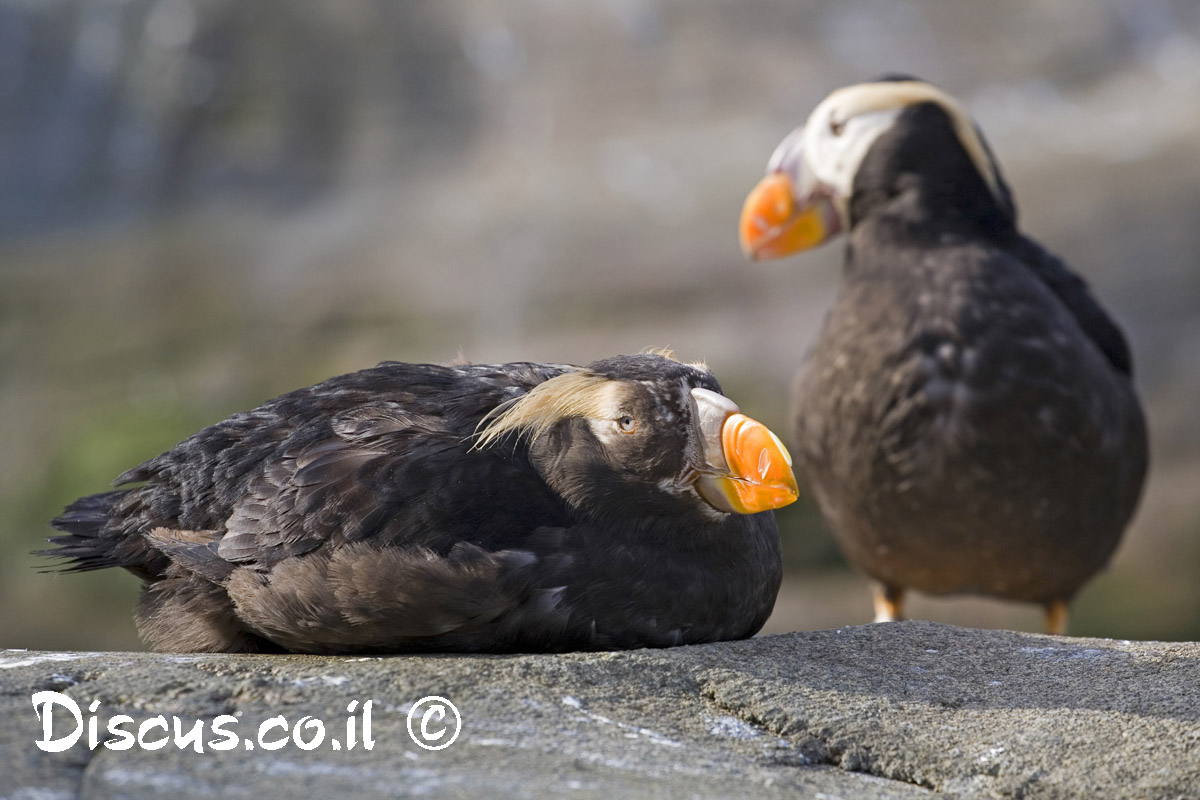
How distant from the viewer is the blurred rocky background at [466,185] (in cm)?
836

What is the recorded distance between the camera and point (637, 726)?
200 centimetres

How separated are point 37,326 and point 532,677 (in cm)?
790

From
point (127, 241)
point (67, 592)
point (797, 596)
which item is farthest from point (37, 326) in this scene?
point (797, 596)

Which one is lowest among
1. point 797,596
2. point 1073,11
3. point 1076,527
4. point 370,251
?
point 797,596

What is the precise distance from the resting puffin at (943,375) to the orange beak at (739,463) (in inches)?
67.5

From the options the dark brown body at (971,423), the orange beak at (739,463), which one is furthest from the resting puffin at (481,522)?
the dark brown body at (971,423)

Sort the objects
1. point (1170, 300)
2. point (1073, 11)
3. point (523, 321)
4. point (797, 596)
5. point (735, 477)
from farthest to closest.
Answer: point (1073, 11), point (523, 321), point (1170, 300), point (797, 596), point (735, 477)

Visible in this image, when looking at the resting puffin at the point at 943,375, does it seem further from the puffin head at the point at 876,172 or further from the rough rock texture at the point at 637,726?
the rough rock texture at the point at 637,726

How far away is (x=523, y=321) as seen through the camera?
877cm

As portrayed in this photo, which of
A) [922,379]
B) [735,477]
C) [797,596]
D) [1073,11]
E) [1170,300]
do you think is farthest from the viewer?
[1073,11]

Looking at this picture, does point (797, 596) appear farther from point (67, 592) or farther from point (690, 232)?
point (67, 592)

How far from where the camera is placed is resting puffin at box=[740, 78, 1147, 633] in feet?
12.5
